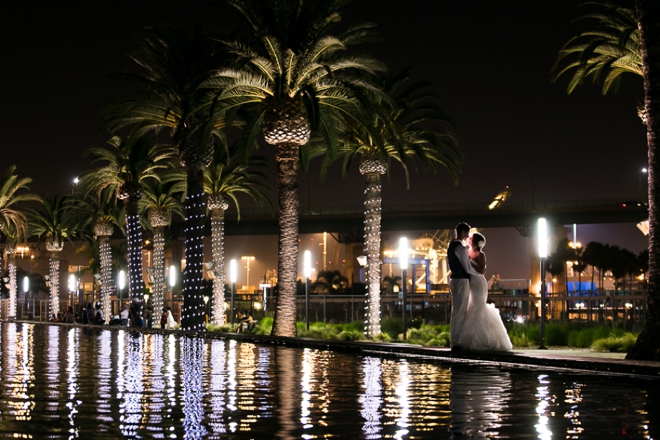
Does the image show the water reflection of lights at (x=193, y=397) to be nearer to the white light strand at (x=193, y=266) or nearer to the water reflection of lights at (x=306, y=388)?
the water reflection of lights at (x=306, y=388)

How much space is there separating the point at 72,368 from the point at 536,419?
990 cm

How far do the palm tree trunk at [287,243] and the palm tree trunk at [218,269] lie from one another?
12570 mm

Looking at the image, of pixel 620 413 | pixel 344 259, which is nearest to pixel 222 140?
pixel 620 413

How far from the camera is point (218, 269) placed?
154ft

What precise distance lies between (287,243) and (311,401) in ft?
68.1

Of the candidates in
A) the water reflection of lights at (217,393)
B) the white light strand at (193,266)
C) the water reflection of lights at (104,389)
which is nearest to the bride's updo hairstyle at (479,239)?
the water reflection of lights at (217,393)

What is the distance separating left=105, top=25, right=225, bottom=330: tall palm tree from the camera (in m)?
37.8

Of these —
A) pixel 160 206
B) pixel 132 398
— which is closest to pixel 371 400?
pixel 132 398

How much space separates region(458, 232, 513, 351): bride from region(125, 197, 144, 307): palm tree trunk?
3187 centimetres

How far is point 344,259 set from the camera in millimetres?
162500

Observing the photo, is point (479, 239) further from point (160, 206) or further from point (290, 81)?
point (160, 206)

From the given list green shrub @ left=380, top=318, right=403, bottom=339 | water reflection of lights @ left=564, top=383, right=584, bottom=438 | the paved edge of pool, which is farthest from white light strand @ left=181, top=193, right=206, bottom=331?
water reflection of lights @ left=564, top=383, right=584, bottom=438

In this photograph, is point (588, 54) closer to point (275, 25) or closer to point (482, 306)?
point (275, 25)

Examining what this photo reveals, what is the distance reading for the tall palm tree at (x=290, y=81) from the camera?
30391mm
